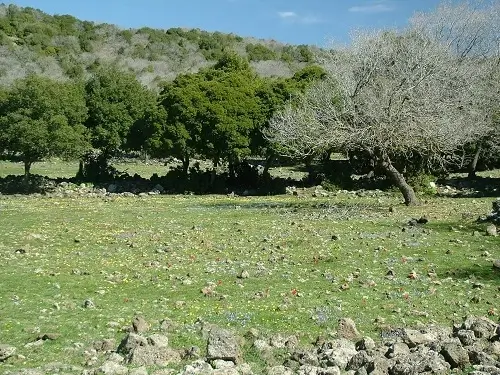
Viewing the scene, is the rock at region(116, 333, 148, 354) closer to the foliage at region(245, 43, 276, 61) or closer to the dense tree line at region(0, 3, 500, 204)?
the dense tree line at region(0, 3, 500, 204)

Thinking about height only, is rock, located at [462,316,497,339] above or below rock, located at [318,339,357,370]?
above

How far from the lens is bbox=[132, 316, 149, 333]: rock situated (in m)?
10.6

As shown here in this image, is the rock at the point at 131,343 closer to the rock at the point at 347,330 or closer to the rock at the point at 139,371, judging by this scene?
the rock at the point at 139,371

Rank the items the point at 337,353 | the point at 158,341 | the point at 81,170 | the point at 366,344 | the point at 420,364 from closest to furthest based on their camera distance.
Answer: the point at 420,364 < the point at 337,353 < the point at 366,344 < the point at 158,341 < the point at 81,170

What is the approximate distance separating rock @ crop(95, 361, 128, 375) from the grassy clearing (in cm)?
73

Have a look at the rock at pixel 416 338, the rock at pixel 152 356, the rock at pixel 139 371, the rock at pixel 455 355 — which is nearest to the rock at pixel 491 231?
the rock at pixel 416 338

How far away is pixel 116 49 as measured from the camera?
12900cm

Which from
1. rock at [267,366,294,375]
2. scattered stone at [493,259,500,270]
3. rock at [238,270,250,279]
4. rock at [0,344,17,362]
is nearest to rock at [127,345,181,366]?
rock at [267,366,294,375]

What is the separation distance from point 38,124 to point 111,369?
3430 centimetres

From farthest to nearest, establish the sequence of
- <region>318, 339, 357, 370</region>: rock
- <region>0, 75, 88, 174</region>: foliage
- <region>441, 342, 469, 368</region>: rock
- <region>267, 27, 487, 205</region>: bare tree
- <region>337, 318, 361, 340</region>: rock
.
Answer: <region>0, 75, 88, 174</region>: foliage
<region>267, 27, 487, 205</region>: bare tree
<region>337, 318, 361, 340</region>: rock
<region>318, 339, 357, 370</region>: rock
<region>441, 342, 469, 368</region>: rock

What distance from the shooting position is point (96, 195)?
4112 cm

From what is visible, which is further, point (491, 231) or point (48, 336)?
point (491, 231)

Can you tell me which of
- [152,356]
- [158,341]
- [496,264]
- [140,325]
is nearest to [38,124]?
[496,264]

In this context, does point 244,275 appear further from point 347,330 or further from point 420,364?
point 420,364
